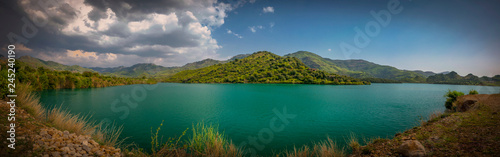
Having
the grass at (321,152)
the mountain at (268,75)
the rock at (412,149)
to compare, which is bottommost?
the grass at (321,152)

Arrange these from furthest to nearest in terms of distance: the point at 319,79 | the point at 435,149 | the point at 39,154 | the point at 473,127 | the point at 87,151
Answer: the point at 319,79
the point at 473,127
the point at 435,149
the point at 87,151
the point at 39,154

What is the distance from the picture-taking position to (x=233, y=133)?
11422 mm

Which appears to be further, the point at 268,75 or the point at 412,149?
the point at 268,75

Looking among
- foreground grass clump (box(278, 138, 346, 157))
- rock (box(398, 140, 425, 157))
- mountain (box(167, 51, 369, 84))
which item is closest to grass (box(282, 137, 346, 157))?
foreground grass clump (box(278, 138, 346, 157))

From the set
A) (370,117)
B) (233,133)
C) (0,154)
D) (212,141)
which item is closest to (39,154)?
(0,154)

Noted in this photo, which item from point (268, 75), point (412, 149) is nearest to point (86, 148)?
point (412, 149)

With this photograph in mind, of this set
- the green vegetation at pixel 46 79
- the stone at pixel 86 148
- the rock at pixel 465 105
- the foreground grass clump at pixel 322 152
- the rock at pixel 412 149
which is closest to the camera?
the stone at pixel 86 148

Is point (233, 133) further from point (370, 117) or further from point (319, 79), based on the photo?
point (319, 79)

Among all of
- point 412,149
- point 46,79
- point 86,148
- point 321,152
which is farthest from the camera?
point 46,79

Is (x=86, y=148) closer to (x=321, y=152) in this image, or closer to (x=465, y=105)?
(x=321, y=152)

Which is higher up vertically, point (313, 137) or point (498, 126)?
point (498, 126)

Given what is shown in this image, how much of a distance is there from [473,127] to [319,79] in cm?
9373

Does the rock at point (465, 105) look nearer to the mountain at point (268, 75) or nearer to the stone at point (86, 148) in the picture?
the stone at point (86, 148)

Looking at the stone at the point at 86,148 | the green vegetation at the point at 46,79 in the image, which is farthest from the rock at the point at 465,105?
the green vegetation at the point at 46,79
